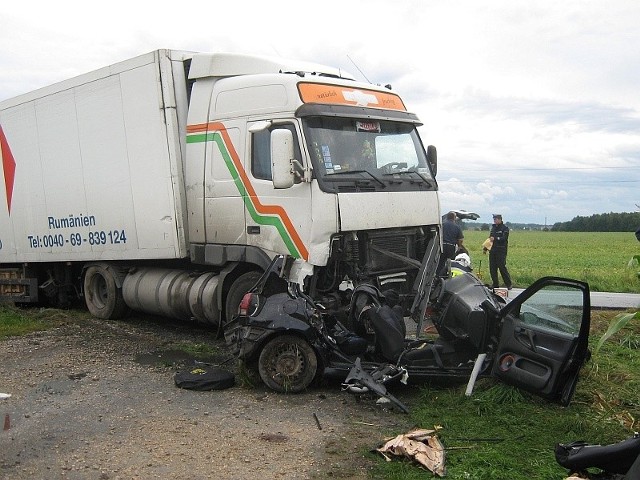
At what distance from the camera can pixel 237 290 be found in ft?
27.8

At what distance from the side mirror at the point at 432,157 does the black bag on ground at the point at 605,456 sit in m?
5.67

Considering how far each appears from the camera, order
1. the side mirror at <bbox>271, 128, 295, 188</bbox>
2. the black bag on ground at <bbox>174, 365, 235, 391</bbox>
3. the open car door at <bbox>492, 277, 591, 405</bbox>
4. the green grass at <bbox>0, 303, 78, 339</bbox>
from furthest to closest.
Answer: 1. the green grass at <bbox>0, 303, 78, 339</bbox>
2. the side mirror at <bbox>271, 128, 295, 188</bbox>
3. the black bag on ground at <bbox>174, 365, 235, 391</bbox>
4. the open car door at <bbox>492, 277, 591, 405</bbox>

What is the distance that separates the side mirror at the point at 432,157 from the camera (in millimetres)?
8836

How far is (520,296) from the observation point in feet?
19.2

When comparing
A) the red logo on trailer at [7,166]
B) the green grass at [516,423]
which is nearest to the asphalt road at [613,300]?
the green grass at [516,423]

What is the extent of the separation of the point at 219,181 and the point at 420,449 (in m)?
4.78

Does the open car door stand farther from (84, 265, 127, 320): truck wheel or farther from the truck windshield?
(84, 265, 127, 320): truck wheel

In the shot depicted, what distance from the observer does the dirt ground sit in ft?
15.3

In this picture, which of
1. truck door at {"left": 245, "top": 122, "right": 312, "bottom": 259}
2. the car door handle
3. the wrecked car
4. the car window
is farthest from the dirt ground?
→ truck door at {"left": 245, "top": 122, "right": 312, "bottom": 259}

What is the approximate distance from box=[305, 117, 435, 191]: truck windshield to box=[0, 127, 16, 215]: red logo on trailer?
6.43 meters

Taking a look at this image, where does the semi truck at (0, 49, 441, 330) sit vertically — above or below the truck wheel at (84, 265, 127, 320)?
above

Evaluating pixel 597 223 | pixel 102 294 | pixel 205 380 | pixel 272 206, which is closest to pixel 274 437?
pixel 205 380

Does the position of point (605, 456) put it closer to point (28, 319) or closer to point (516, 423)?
point (516, 423)

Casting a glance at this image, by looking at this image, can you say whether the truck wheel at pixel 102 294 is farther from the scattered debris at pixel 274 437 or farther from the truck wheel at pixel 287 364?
the scattered debris at pixel 274 437
